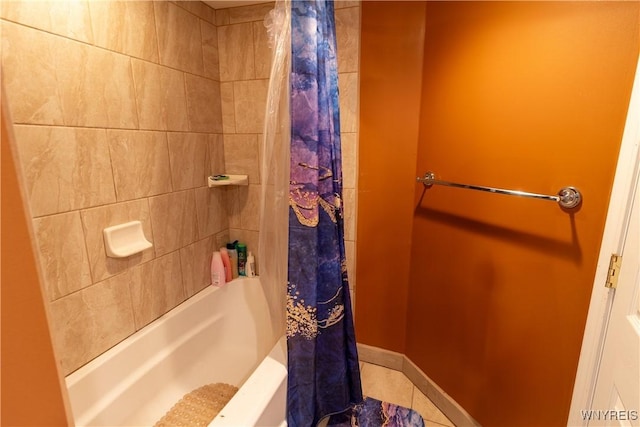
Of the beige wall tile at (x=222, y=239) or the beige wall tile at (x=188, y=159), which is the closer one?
the beige wall tile at (x=188, y=159)

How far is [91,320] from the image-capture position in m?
1.23

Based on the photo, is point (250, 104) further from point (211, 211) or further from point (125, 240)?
point (125, 240)

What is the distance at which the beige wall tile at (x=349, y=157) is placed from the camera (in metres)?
1.73

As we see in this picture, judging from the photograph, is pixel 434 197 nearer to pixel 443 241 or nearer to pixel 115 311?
pixel 443 241

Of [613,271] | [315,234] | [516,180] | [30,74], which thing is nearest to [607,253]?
[613,271]

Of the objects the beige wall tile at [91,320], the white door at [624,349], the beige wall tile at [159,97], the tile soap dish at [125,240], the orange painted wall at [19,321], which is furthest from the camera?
the beige wall tile at [159,97]

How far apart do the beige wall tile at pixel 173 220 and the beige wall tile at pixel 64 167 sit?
238 millimetres

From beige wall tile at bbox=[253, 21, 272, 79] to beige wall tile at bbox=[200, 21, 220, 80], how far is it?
244 millimetres

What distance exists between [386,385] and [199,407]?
1.03 metres

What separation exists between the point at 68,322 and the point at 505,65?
6.29ft

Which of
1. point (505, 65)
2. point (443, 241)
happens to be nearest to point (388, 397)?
point (443, 241)

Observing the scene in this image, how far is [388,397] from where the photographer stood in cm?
173

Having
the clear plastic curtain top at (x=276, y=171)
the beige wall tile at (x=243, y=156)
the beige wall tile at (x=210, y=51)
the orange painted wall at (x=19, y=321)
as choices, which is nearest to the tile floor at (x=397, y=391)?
the clear plastic curtain top at (x=276, y=171)

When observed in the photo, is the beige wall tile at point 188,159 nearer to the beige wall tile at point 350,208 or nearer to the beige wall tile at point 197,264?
the beige wall tile at point 197,264
